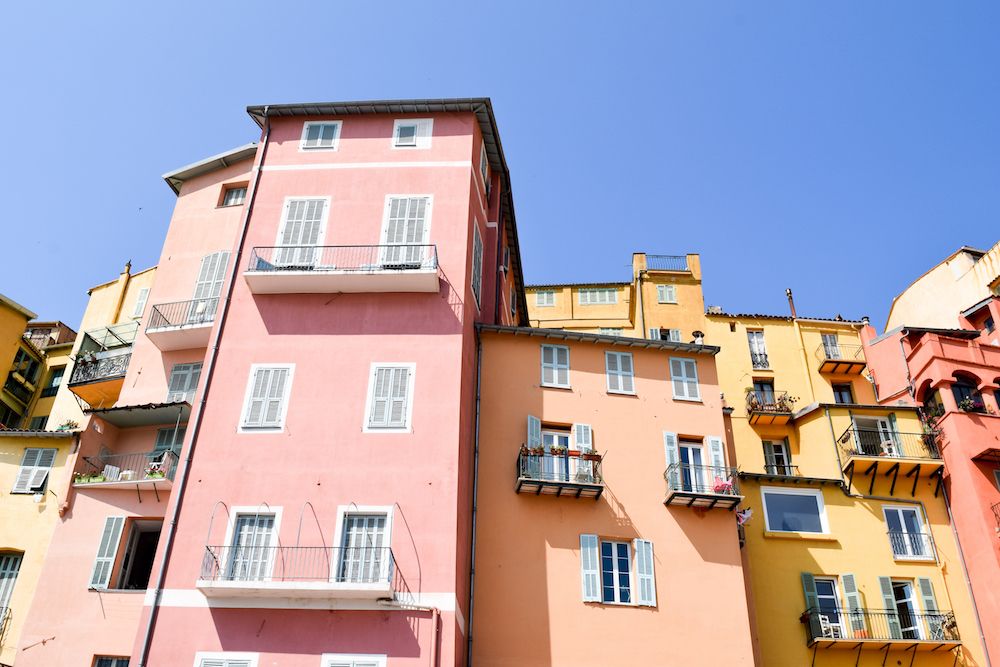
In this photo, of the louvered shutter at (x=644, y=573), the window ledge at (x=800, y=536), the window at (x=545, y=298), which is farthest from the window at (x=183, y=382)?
the window at (x=545, y=298)

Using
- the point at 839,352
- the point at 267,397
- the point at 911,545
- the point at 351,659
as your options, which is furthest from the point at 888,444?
the point at 267,397

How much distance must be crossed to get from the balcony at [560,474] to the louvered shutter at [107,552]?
12.5 meters

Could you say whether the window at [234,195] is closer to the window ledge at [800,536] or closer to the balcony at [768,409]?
the window ledge at [800,536]

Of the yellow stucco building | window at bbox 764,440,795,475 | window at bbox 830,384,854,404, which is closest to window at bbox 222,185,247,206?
the yellow stucco building

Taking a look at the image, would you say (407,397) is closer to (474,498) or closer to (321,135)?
(474,498)

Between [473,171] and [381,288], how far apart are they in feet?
19.8

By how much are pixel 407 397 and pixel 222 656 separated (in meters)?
8.57

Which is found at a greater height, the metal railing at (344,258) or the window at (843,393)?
the window at (843,393)

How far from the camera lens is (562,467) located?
2784cm

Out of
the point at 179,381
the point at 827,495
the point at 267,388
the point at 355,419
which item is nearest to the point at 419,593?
the point at 355,419

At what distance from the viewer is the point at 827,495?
32719 millimetres

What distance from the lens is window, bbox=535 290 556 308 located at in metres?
56.8

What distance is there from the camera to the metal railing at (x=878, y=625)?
2950 centimetres

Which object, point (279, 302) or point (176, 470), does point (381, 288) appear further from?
point (176, 470)
